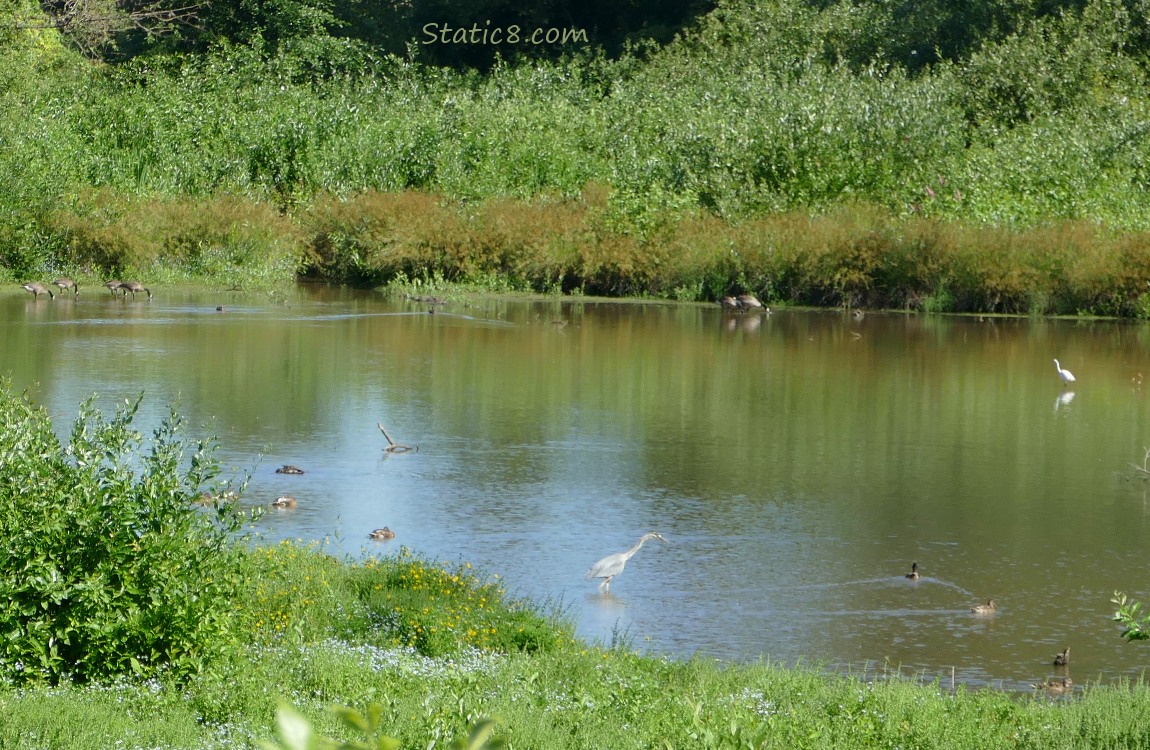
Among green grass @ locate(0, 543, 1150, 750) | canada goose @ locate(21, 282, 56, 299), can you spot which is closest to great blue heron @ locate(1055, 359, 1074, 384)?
green grass @ locate(0, 543, 1150, 750)

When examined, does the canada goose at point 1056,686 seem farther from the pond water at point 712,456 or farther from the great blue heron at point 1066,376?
the great blue heron at point 1066,376

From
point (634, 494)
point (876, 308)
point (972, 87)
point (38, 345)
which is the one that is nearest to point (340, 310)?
point (38, 345)

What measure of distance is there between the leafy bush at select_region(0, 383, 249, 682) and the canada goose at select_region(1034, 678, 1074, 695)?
153 inches

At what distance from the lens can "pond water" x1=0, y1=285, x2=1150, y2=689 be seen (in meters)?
8.85

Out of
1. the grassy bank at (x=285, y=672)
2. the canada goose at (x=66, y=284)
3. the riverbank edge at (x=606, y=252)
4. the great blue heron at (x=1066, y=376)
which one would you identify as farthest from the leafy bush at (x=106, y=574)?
the riverbank edge at (x=606, y=252)

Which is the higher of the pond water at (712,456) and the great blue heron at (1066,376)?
the great blue heron at (1066,376)

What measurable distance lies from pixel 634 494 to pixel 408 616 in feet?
14.5

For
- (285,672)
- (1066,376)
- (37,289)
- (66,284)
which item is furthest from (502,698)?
(66,284)

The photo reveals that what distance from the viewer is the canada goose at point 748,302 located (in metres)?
25.9

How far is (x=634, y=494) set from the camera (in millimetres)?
11891

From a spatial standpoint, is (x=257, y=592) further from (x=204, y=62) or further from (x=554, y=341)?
(x=204, y=62)

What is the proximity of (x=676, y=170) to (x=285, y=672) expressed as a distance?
1029 inches

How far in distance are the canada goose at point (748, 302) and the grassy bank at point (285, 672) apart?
18.5 m

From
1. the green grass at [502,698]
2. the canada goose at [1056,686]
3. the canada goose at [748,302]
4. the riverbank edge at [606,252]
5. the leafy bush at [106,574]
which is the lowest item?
the canada goose at [1056,686]
